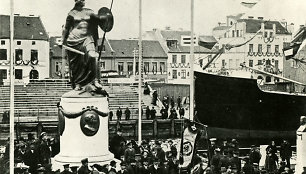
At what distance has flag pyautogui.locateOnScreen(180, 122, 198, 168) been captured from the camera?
396 inches

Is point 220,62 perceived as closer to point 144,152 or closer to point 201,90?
point 201,90

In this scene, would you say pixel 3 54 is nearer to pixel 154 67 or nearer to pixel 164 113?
pixel 154 67

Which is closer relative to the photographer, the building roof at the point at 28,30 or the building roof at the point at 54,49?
the building roof at the point at 28,30

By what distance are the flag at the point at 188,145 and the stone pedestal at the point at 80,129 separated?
1.63 meters

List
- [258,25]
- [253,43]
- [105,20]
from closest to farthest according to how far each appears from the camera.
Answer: [105,20]
[258,25]
[253,43]

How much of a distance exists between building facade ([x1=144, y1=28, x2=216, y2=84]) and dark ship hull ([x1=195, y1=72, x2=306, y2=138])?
9.80ft

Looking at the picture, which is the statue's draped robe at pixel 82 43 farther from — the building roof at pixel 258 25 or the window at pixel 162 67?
the window at pixel 162 67

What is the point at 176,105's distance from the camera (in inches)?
877

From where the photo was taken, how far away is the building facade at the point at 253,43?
1692 cm

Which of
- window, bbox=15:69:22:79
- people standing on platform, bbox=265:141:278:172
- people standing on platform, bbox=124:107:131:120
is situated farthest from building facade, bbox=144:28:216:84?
people standing on platform, bbox=265:141:278:172

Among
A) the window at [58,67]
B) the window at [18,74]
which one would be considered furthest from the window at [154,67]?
the window at [18,74]

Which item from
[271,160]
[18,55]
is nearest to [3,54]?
[18,55]

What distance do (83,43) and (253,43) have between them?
10128mm

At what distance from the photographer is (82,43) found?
33.8ft
